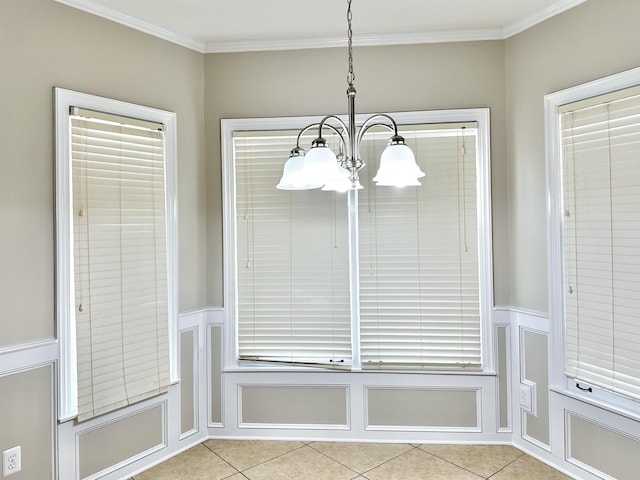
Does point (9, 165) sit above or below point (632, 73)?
below

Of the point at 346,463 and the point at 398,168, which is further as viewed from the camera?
the point at 346,463

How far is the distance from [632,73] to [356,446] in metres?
2.72

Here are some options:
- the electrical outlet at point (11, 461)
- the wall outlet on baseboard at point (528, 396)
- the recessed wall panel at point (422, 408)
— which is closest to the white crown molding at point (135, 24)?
the electrical outlet at point (11, 461)

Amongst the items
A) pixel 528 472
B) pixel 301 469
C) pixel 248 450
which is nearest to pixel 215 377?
pixel 248 450

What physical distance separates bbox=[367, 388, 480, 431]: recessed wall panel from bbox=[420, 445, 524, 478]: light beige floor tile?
0.13 metres

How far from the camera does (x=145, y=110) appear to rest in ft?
8.46

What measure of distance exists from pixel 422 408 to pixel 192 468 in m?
1.55

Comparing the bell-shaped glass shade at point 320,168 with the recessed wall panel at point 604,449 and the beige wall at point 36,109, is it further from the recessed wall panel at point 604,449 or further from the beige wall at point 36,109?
the recessed wall panel at point 604,449

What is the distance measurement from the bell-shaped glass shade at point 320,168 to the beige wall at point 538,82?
5.62 feet

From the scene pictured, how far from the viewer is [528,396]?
2625 millimetres

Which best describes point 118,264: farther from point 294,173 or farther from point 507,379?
point 507,379

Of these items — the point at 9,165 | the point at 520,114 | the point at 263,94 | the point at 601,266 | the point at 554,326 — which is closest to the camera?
the point at 9,165

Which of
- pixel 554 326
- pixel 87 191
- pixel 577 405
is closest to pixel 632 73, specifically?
pixel 554 326

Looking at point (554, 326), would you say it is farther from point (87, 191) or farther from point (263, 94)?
point (87, 191)
